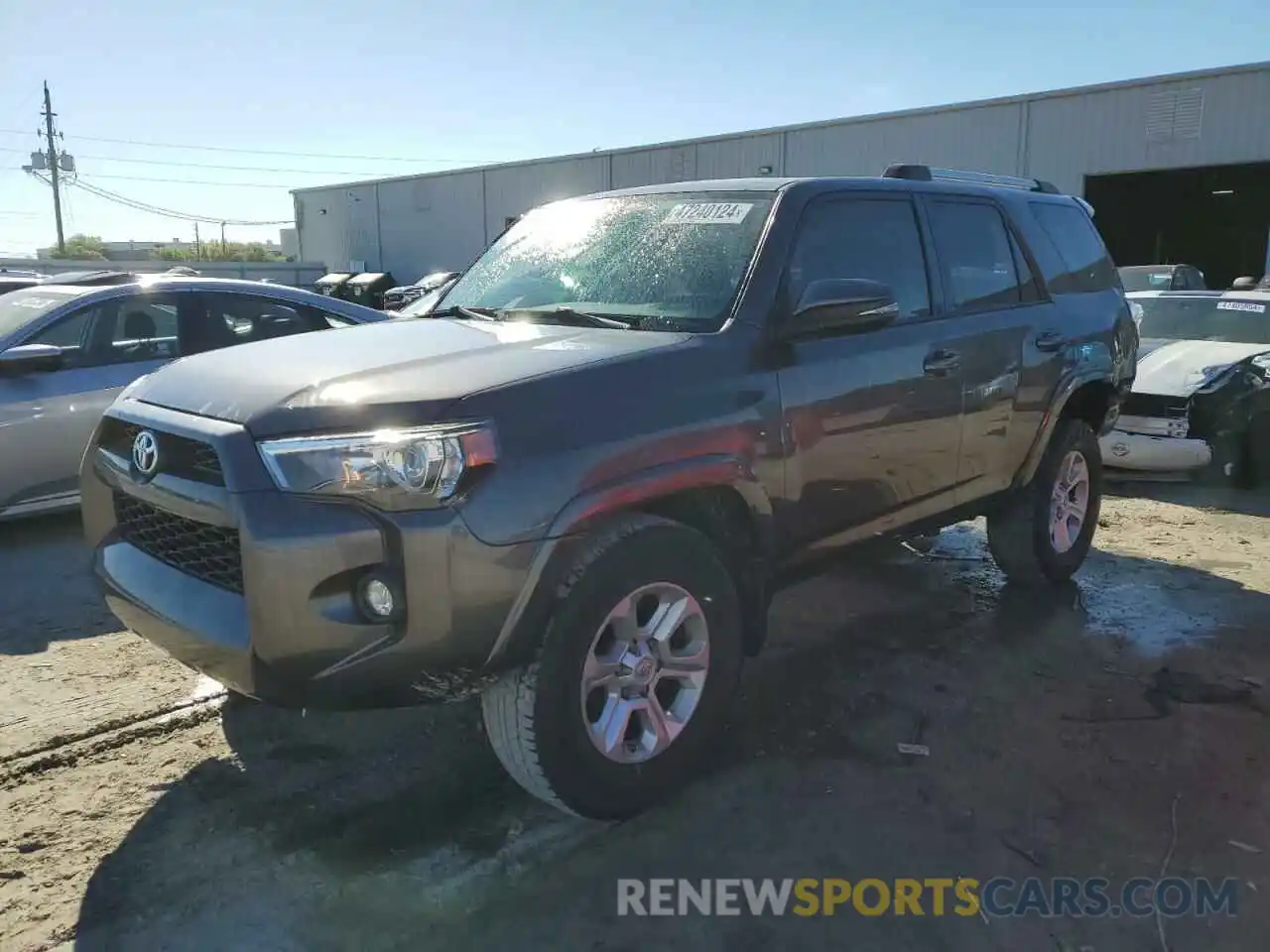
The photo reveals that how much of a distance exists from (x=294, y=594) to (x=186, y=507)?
47cm

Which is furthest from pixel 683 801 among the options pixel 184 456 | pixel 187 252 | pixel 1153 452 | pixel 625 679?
pixel 187 252

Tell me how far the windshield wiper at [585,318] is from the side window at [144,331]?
3.74 meters

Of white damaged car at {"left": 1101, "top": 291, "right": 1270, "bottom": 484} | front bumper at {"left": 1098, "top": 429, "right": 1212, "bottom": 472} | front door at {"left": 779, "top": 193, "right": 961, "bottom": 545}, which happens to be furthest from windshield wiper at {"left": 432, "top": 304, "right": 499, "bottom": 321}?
white damaged car at {"left": 1101, "top": 291, "right": 1270, "bottom": 484}

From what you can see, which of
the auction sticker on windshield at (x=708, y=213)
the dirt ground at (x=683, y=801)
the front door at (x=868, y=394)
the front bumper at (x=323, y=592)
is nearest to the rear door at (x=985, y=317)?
the front door at (x=868, y=394)

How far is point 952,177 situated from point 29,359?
201 inches

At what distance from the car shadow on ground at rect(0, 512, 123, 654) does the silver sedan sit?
10.5 inches

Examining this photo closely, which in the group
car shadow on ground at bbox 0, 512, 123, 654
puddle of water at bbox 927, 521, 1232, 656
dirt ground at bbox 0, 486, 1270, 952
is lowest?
puddle of water at bbox 927, 521, 1232, 656

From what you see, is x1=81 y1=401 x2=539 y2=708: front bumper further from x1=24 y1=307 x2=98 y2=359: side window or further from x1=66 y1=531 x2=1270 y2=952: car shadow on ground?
x1=24 y1=307 x2=98 y2=359: side window

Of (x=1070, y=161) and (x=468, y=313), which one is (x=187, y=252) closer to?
(x=1070, y=161)

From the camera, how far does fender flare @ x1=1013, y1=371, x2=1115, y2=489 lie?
4.81m

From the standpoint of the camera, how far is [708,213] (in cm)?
367

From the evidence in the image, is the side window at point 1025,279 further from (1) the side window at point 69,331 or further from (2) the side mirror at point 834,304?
(1) the side window at point 69,331

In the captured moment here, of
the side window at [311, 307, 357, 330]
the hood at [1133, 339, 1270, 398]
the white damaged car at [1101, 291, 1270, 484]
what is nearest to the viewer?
the side window at [311, 307, 357, 330]

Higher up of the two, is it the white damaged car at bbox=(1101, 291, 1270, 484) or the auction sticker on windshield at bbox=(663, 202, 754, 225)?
the auction sticker on windshield at bbox=(663, 202, 754, 225)
